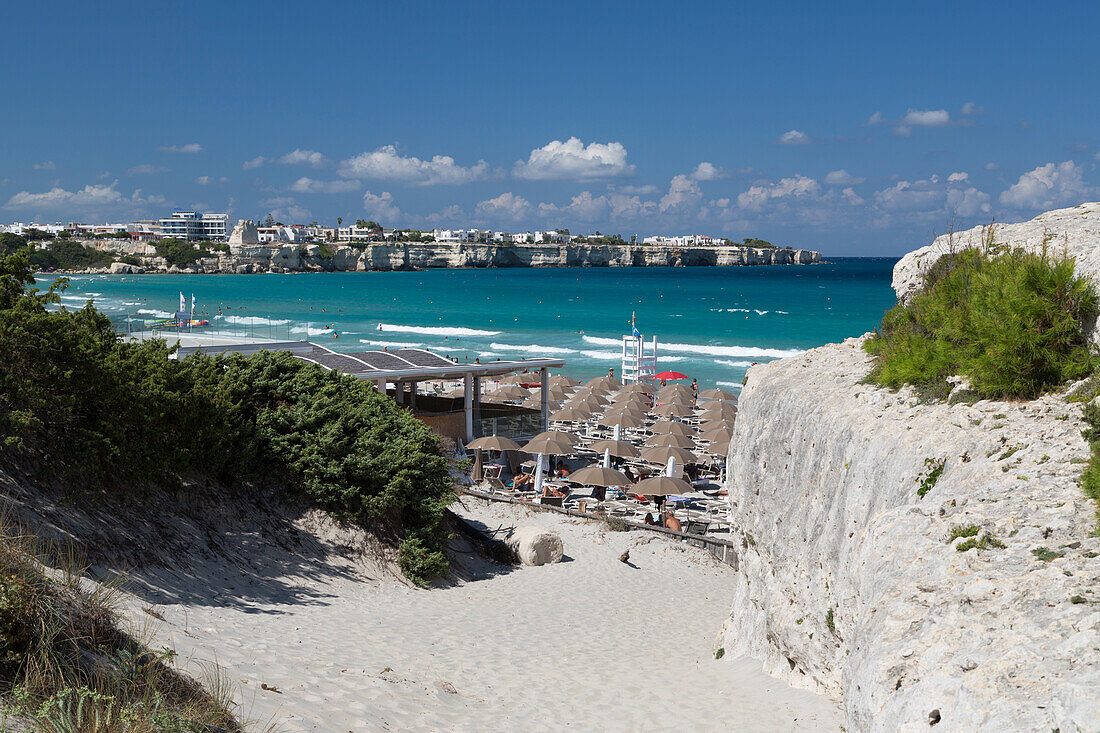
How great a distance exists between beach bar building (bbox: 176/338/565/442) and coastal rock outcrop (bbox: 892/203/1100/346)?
1456 cm

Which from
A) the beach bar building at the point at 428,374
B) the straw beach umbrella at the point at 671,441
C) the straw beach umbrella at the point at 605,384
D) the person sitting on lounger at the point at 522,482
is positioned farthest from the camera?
the straw beach umbrella at the point at 605,384

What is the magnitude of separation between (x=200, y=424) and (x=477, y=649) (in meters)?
6.20

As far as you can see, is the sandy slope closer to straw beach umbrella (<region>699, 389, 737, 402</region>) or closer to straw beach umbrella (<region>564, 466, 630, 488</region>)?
straw beach umbrella (<region>564, 466, 630, 488</region>)

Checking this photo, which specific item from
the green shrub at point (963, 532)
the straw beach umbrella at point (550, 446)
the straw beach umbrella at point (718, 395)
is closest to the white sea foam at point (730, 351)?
the straw beach umbrella at point (718, 395)

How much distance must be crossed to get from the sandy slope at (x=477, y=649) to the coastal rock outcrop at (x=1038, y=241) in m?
4.96

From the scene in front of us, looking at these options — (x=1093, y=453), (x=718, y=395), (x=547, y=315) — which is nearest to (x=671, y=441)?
(x=718, y=395)

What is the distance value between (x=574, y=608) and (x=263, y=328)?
16.1m

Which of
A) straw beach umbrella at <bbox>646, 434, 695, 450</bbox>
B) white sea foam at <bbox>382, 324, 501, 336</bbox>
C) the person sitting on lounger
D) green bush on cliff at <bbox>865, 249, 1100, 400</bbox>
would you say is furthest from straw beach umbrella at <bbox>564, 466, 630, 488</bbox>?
white sea foam at <bbox>382, 324, 501, 336</bbox>

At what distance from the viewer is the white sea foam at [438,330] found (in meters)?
71.0

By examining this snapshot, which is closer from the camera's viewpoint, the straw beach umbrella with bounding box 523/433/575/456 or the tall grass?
the tall grass

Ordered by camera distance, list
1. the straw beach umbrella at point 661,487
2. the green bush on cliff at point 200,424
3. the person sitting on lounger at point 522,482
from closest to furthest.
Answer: the green bush on cliff at point 200,424 → the straw beach umbrella at point 661,487 → the person sitting on lounger at point 522,482

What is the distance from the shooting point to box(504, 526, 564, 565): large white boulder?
52.3 feet

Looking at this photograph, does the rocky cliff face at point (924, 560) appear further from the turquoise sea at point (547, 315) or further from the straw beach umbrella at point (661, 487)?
the turquoise sea at point (547, 315)

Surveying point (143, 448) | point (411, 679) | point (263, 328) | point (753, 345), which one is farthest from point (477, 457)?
point (753, 345)
